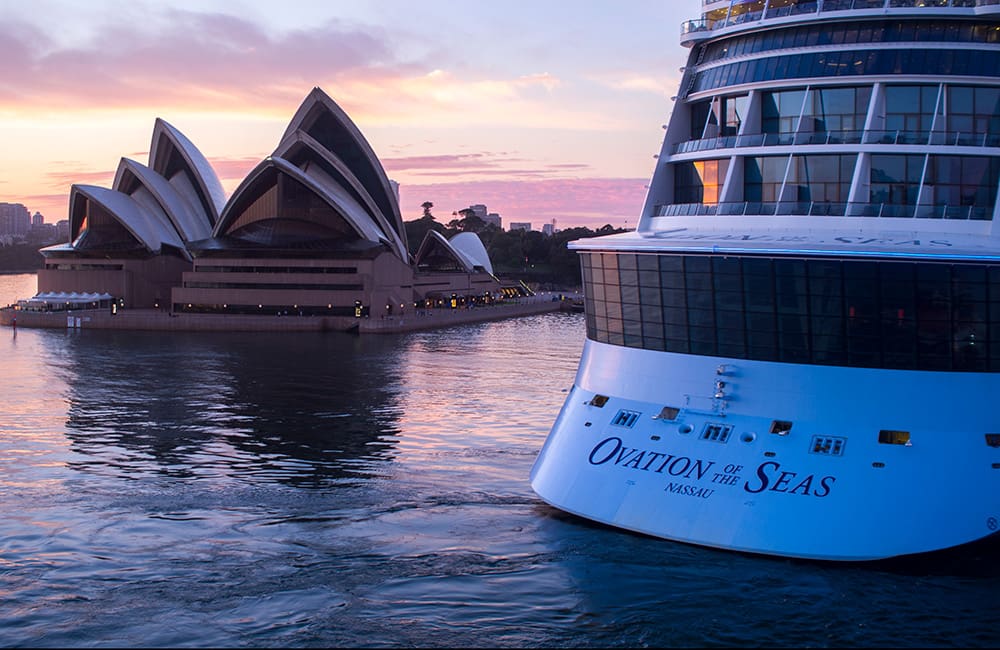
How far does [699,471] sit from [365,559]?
655 cm

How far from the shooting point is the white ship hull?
19062mm

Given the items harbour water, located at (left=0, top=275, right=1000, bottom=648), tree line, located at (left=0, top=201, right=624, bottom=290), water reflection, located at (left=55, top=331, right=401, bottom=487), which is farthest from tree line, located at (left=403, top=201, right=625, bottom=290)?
harbour water, located at (left=0, top=275, right=1000, bottom=648)

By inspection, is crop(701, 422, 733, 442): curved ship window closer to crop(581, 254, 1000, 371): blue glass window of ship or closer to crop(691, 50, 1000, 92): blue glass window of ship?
crop(581, 254, 1000, 371): blue glass window of ship

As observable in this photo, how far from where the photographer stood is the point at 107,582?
800 inches

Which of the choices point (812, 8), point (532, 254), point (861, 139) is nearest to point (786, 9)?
point (812, 8)

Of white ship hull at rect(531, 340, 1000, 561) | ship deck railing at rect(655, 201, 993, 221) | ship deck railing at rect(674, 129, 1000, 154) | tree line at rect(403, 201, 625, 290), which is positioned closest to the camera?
white ship hull at rect(531, 340, 1000, 561)

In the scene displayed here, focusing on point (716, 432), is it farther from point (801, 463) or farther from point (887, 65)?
point (887, 65)

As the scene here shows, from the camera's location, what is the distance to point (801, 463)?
64.7 feet

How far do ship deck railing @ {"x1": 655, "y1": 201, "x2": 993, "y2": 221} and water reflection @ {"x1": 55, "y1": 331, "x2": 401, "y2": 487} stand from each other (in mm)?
11733

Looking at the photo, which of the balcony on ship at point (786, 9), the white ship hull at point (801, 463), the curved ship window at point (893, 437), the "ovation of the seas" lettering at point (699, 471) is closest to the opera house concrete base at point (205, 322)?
the balcony on ship at point (786, 9)

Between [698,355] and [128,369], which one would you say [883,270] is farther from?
[128,369]

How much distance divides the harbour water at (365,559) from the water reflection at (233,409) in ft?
0.58

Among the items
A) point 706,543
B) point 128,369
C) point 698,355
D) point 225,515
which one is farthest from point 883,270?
point 128,369

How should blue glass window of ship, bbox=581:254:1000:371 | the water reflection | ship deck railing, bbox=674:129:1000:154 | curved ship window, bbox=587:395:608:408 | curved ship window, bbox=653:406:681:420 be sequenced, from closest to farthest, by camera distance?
1. blue glass window of ship, bbox=581:254:1000:371
2. curved ship window, bbox=653:406:681:420
3. ship deck railing, bbox=674:129:1000:154
4. curved ship window, bbox=587:395:608:408
5. the water reflection
